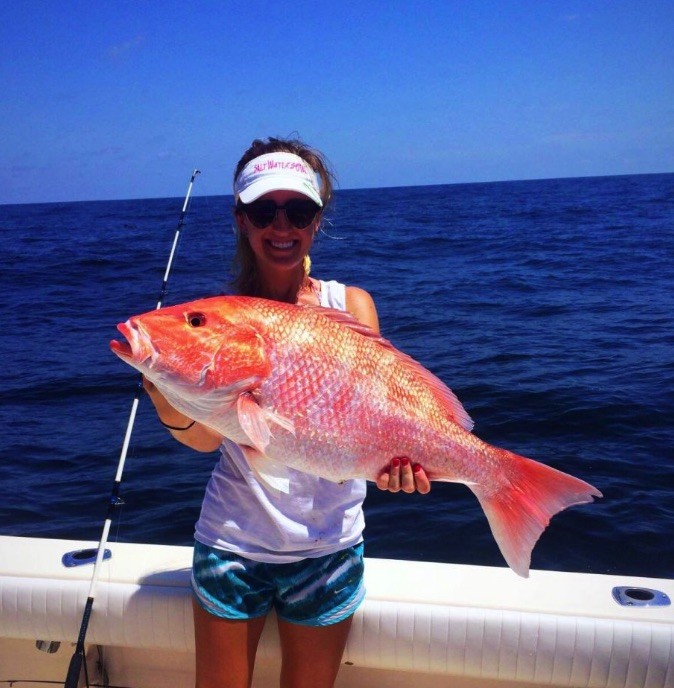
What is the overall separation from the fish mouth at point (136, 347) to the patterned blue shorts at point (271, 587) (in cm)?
70

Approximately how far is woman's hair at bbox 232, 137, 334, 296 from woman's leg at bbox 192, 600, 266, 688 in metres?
1.07

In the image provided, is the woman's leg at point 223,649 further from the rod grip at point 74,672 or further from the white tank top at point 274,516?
the rod grip at point 74,672

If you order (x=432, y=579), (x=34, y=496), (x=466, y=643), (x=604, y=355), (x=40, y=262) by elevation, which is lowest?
(x=466, y=643)

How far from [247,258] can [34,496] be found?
16.2 ft

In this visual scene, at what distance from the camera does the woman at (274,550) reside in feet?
7.04

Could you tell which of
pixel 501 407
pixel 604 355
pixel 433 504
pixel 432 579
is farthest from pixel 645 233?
pixel 432 579

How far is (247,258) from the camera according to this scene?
2463mm

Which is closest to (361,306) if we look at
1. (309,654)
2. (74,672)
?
(309,654)

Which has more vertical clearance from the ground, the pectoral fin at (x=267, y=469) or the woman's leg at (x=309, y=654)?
the pectoral fin at (x=267, y=469)

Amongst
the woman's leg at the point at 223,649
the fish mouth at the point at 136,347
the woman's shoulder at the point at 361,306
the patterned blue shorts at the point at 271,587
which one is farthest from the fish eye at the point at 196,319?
the woman's leg at the point at 223,649

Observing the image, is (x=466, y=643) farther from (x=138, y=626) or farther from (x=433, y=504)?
(x=433, y=504)

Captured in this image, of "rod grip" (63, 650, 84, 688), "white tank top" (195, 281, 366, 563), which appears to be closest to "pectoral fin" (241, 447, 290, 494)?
"white tank top" (195, 281, 366, 563)

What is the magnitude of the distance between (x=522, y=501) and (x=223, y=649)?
1.04 meters

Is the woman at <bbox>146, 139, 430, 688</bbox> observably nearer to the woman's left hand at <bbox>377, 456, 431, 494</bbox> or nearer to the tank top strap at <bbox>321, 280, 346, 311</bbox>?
the woman's left hand at <bbox>377, 456, 431, 494</bbox>
